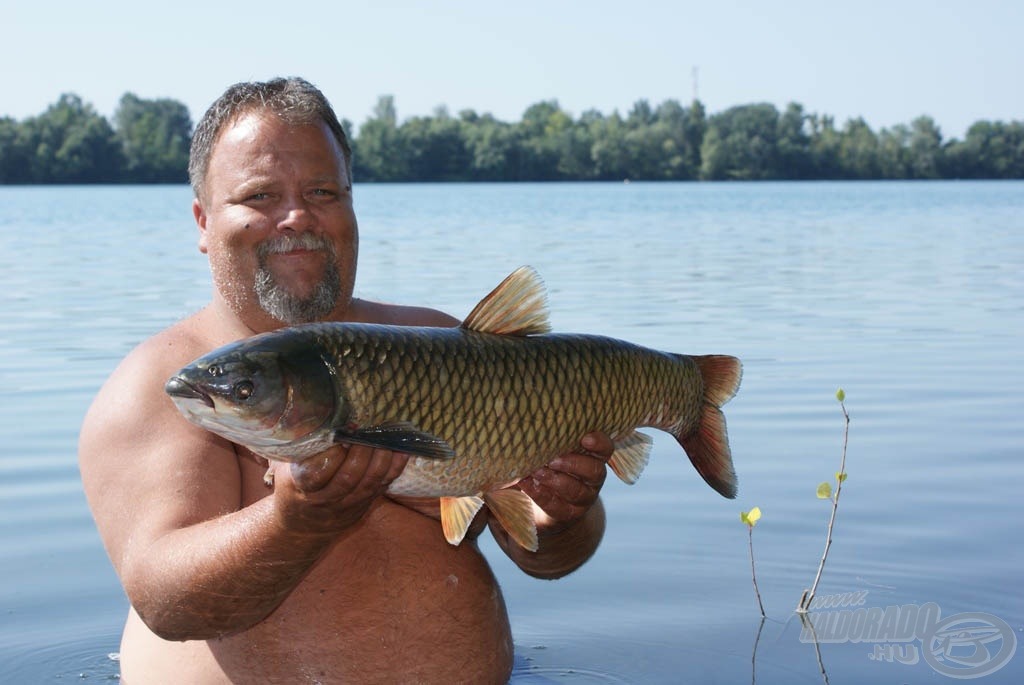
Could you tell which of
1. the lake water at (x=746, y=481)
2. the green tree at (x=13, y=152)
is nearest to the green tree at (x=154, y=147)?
the green tree at (x=13, y=152)

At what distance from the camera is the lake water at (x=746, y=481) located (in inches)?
214

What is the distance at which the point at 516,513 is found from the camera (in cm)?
339

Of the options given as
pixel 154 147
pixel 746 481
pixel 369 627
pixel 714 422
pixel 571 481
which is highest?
pixel 714 422

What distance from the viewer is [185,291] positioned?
58.1 feet

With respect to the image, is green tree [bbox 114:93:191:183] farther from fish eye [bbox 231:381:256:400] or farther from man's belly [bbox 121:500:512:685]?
fish eye [bbox 231:381:256:400]

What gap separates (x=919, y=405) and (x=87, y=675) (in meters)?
6.26

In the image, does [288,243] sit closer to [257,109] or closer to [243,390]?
[257,109]

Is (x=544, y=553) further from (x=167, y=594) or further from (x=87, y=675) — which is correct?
(x=87, y=675)

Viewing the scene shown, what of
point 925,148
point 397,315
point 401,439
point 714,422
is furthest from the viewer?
point 925,148

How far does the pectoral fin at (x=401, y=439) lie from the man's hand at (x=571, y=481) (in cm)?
53

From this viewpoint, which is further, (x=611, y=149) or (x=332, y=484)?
(x=611, y=149)

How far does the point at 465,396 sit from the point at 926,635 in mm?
3243

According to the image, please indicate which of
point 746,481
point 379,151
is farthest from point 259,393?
point 379,151

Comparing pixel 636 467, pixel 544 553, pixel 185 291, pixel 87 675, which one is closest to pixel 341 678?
pixel 544 553
